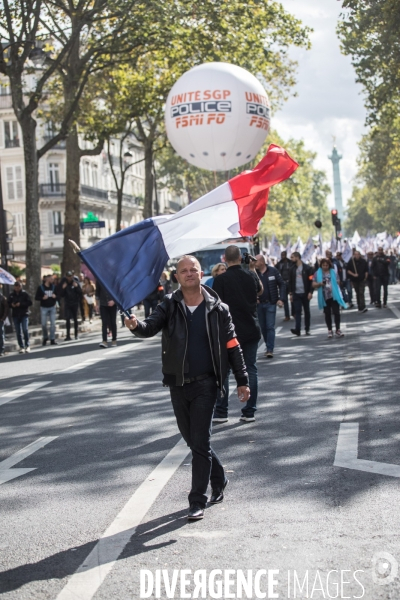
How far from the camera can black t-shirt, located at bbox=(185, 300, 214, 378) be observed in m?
6.24

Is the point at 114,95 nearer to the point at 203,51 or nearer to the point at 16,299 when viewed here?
the point at 203,51

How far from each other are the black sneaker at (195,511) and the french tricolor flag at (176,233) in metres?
1.56

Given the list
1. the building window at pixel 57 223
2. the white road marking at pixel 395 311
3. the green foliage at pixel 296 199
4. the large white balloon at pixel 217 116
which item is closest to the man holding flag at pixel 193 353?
the large white balloon at pixel 217 116

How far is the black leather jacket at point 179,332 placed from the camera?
6223 millimetres

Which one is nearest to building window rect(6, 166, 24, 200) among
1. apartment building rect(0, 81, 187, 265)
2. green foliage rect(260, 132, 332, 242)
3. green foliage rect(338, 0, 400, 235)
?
apartment building rect(0, 81, 187, 265)

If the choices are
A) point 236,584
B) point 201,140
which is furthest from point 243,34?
point 236,584

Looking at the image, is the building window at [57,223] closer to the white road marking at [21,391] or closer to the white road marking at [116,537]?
the white road marking at [21,391]

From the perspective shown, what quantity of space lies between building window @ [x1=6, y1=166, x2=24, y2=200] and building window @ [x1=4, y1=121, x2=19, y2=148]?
169 centimetres

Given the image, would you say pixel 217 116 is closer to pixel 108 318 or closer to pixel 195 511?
pixel 108 318

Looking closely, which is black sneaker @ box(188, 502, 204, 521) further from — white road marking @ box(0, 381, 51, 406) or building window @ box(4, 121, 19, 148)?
building window @ box(4, 121, 19, 148)

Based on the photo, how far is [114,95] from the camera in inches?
1578

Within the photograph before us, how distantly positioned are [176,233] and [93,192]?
66077mm

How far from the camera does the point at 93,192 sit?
240 feet

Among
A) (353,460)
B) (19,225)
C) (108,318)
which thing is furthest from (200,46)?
(19,225)
